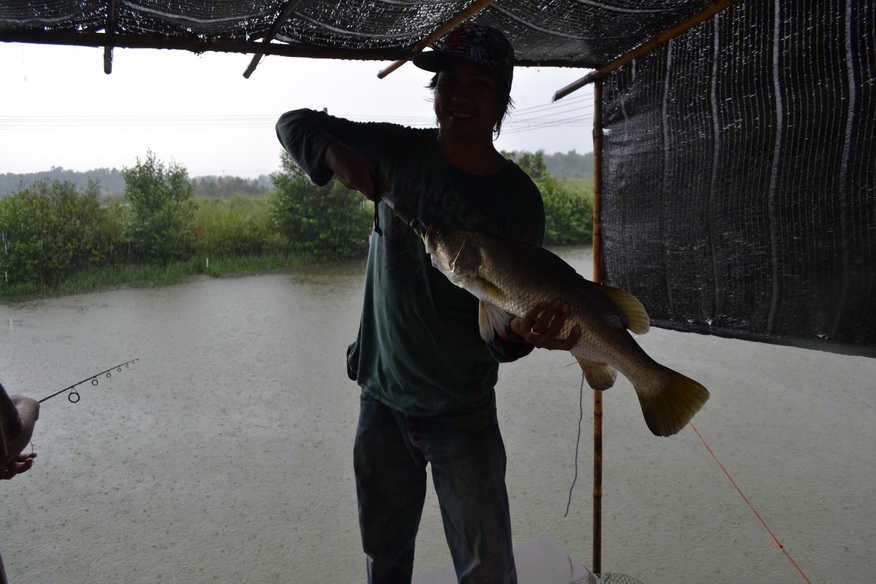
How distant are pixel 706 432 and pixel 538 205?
4.34 meters

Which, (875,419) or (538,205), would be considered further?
(875,419)

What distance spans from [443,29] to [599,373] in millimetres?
1660

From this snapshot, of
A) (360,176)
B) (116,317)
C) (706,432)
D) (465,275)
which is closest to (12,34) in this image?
(360,176)

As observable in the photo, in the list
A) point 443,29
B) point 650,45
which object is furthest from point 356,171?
point 650,45

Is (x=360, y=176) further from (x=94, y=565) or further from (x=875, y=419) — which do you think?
(x=875, y=419)

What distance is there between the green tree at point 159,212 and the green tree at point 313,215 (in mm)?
2227

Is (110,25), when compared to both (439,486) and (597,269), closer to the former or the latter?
(439,486)

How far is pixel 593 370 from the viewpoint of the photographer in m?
1.78

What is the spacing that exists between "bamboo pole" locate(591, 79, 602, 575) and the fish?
1.26 metres

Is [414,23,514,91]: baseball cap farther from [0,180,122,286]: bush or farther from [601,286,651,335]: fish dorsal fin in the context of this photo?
[0,180,122,286]: bush

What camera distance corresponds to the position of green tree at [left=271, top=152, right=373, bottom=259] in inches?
607

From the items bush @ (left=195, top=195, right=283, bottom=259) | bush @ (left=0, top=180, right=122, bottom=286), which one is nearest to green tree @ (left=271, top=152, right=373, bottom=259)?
bush @ (left=195, top=195, right=283, bottom=259)

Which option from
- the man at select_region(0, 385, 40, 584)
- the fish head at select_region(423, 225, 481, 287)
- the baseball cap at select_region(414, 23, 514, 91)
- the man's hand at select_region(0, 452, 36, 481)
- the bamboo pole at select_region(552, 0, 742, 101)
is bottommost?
the man's hand at select_region(0, 452, 36, 481)

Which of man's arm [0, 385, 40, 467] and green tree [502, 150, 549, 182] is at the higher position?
green tree [502, 150, 549, 182]
